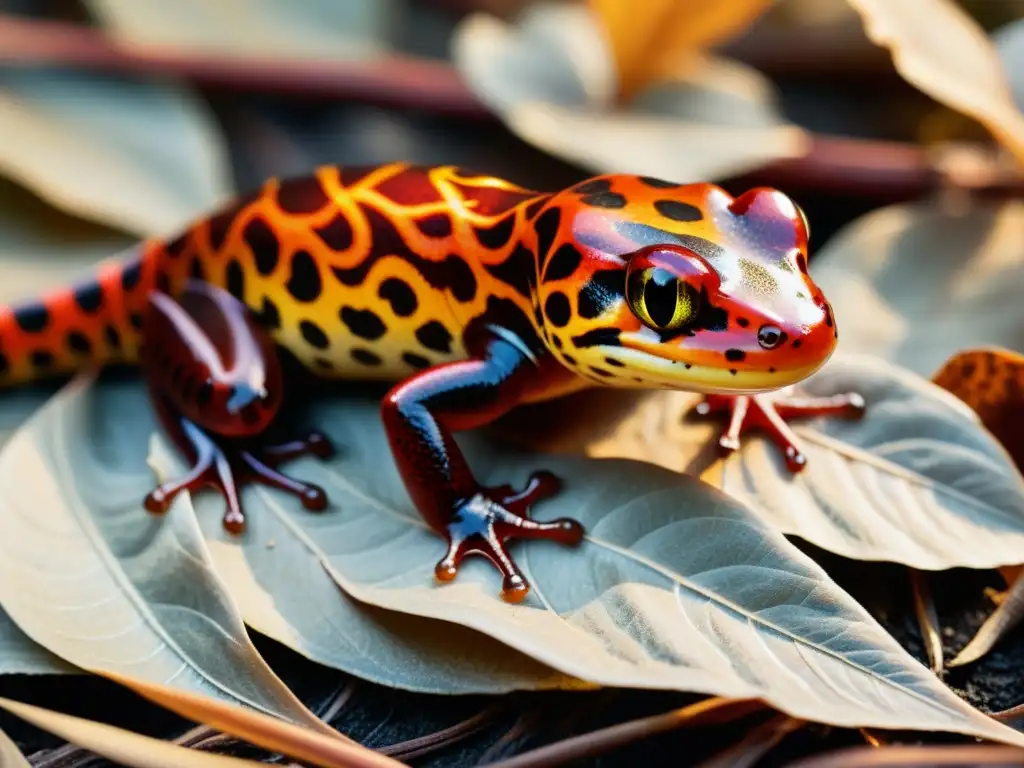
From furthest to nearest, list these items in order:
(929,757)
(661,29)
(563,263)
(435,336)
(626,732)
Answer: (661,29) → (435,336) → (563,263) → (626,732) → (929,757)

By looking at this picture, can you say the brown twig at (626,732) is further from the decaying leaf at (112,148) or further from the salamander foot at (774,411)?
the decaying leaf at (112,148)

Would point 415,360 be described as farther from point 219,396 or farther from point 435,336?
point 219,396

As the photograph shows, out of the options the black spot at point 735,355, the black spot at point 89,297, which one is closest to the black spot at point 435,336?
the black spot at point 735,355

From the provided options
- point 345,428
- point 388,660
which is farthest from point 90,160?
point 388,660

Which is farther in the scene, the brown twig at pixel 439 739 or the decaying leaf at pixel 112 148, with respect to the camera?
the decaying leaf at pixel 112 148

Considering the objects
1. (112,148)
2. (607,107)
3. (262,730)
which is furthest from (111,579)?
(607,107)

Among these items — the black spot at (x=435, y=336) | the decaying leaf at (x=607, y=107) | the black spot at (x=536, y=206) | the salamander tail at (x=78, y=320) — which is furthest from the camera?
the decaying leaf at (x=607, y=107)

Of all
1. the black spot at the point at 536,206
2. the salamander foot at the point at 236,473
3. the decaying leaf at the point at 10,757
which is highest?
the black spot at the point at 536,206

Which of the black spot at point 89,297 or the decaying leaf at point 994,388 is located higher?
the decaying leaf at point 994,388
